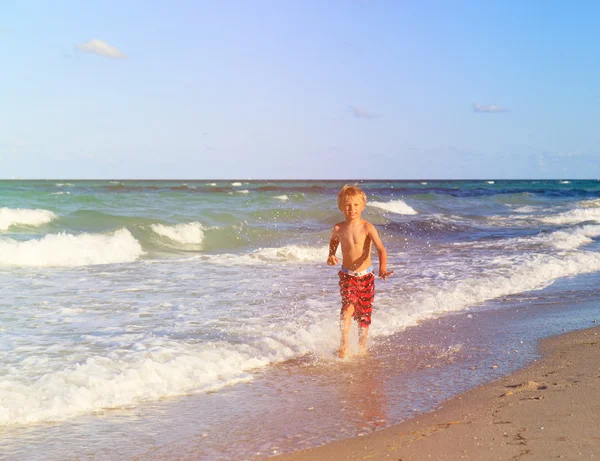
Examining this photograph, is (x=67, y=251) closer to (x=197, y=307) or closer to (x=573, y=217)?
(x=197, y=307)

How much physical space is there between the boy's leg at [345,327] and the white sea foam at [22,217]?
1356 cm

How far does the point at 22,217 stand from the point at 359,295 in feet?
47.6

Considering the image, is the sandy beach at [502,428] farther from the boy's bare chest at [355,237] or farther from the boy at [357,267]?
the boy's bare chest at [355,237]

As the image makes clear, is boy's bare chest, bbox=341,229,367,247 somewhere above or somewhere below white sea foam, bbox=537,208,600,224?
above

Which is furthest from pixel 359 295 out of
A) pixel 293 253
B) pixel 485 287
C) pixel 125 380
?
pixel 293 253

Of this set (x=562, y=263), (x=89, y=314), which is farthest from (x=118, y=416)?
(x=562, y=263)

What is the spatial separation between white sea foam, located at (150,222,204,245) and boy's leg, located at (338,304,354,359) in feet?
34.9

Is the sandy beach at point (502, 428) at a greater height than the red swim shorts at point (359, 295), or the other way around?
Result: the red swim shorts at point (359, 295)

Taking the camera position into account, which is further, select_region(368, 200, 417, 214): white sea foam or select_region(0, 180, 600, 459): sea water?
select_region(368, 200, 417, 214): white sea foam

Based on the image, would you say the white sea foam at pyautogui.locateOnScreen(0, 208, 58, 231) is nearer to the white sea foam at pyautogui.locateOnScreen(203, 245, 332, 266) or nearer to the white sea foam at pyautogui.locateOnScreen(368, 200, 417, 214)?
the white sea foam at pyautogui.locateOnScreen(203, 245, 332, 266)

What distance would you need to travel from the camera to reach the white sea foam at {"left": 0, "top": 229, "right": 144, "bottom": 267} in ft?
38.5

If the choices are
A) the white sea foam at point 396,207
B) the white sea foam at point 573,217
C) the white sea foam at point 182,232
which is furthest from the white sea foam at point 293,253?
the white sea foam at point 396,207

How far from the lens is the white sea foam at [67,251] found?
1173 cm

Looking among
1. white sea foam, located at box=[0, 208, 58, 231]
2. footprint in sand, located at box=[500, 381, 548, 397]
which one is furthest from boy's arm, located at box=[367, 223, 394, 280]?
white sea foam, located at box=[0, 208, 58, 231]
